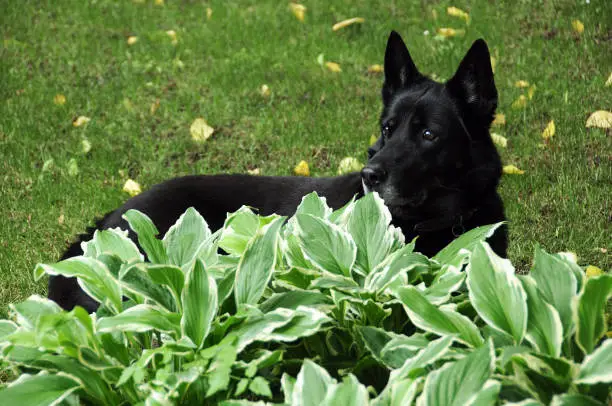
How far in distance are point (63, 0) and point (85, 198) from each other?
439 centimetres

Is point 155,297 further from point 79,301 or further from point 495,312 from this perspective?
point 79,301

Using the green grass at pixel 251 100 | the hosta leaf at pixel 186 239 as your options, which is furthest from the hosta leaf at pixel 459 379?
the green grass at pixel 251 100

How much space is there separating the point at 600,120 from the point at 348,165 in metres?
1.83

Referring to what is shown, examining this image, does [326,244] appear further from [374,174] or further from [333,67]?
[333,67]

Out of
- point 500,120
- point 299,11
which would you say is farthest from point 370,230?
point 299,11

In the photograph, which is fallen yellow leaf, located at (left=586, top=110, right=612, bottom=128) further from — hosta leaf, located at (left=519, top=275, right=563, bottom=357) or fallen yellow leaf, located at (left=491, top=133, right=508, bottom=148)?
hosta leaf, located at (left=519, top=275, right=563, bottom=357)

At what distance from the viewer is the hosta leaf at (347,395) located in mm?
1446

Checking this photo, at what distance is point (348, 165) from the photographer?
525cm

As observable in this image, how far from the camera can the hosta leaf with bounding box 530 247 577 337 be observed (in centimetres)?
166

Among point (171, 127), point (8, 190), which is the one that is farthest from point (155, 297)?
point (171, 127)

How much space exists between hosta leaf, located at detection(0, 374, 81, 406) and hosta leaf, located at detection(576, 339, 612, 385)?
1038 mm

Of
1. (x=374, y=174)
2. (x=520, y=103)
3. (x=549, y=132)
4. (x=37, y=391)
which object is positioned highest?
(x=37, y=391)

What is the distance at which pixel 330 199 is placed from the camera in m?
4.01

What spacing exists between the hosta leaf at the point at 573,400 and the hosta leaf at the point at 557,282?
0.80ft
